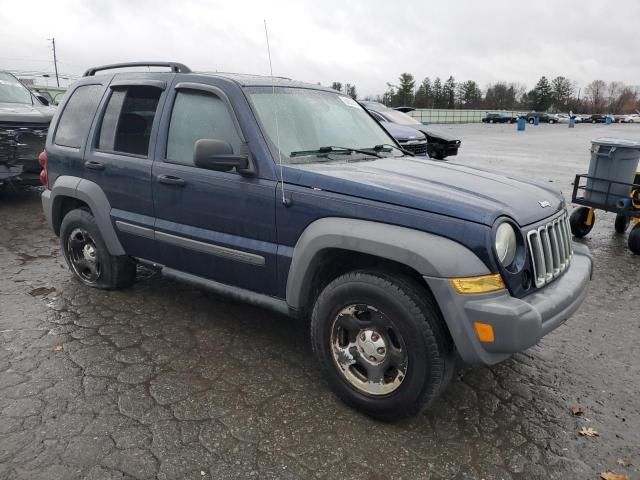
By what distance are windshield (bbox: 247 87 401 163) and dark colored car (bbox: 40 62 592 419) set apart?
0.01m

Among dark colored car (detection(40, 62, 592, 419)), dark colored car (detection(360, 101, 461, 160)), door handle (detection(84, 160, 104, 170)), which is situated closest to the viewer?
dark colored car (detection(40, 62, 592, 419))

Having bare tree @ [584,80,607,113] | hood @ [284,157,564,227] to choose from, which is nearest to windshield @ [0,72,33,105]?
hood @ [284,157,564,227]

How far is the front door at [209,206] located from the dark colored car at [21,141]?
531cm

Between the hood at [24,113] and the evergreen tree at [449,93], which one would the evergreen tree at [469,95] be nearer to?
the evergreen tree at [449,93]

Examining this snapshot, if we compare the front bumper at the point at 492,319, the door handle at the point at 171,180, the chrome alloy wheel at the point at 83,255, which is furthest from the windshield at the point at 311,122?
the chrome alloy wheel at the point at 83,255

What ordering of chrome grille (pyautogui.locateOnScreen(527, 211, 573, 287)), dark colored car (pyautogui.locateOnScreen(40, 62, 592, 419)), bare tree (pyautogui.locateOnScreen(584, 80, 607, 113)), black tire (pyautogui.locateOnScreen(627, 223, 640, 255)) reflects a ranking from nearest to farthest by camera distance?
dark colored car (pyautogui.locateOnScreen(40, 62, 592, 419)), chrome grille (pyautogui.locateOnScreen(527, 211, 573, 287)), black tire (pyautogui.locateOnScreen(627, 223, 640, 255)), bare tree (pyautogui.locateOnScreen(584, 80, 607, 113))

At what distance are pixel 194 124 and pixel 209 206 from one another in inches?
25.1

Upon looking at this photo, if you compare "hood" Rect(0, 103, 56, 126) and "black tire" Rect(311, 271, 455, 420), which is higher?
"hood" Rect(0, 103, 56, 126)

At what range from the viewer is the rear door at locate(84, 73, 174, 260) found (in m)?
3.84

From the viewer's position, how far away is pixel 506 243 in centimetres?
263

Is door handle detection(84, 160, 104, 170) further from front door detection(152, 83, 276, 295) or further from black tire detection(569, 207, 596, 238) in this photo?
black tire detection(569, 207, 596, 238)

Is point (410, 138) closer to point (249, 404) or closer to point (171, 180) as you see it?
point (171, 180)

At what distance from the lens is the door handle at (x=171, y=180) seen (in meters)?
3.56

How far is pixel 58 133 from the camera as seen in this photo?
4668mm
